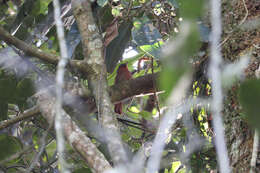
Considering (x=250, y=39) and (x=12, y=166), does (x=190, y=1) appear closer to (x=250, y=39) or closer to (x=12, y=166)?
(x=250, y=39)

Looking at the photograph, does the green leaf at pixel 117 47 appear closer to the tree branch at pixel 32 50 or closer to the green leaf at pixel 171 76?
the tree branch at pixel 32 50

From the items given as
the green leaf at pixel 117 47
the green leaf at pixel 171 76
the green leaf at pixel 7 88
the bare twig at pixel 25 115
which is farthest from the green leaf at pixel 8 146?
the green leaf at pixel 171 76

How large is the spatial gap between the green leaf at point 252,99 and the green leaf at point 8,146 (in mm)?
1646

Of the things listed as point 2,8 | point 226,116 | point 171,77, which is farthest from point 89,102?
point 171,77

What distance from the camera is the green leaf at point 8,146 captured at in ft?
6.66

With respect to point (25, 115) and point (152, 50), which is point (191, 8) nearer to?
point (152, 50)

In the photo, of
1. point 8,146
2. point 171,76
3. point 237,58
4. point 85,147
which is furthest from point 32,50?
point 171,76

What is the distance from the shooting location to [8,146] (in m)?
2.07

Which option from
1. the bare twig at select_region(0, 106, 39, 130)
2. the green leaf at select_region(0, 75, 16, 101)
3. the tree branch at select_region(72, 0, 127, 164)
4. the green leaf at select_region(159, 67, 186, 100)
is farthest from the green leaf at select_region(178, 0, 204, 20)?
the green leaf at select_region(0, 75, 16, 101)

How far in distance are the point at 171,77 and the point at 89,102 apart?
1.68 m

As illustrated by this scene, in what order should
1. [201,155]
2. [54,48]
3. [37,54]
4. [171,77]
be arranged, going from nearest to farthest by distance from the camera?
1. [171,77]
2. [37,54]
3. [201,155]
4. [54,48]

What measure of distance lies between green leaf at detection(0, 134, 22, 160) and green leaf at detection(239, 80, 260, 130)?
1646 millimetres

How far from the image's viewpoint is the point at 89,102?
2297 millimetres

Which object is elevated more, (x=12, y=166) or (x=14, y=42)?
(x=14, y=42)
